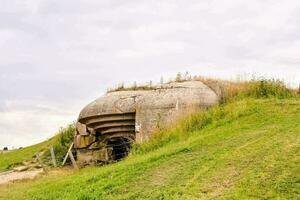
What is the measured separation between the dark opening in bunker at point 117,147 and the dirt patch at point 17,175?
7.84 feet

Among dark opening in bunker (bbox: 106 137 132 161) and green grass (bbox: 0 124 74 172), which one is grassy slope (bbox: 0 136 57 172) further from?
dark opening in bunker (bbox: 106 137 132 161)

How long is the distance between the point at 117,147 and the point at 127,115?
1669 millimetres

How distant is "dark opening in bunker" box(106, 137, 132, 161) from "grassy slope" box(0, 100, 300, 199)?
453 cm

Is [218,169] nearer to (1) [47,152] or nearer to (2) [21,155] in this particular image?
(1) [47,152]

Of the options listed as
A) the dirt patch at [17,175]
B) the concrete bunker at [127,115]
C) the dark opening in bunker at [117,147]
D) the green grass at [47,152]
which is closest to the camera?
the concrete bunker at [127,115]

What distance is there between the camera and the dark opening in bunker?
62.9ft

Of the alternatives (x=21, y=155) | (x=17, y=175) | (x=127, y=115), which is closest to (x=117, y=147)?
(x=127, y=115)

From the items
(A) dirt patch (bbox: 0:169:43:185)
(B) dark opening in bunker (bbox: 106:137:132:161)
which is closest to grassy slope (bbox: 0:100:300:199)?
(A) dirt patch (bbox: 0:169:43:185)

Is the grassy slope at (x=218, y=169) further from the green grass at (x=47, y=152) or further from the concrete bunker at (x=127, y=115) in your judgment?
the green grass at (x=47, y=152)

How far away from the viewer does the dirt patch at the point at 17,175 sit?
60.8 feet

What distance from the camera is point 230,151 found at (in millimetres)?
11578

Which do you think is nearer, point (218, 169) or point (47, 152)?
point (218, 169)

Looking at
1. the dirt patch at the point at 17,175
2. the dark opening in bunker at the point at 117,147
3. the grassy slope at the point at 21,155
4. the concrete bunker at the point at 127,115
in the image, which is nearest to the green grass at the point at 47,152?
the grassy slope at the point at 21,155

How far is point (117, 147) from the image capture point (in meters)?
19.9
